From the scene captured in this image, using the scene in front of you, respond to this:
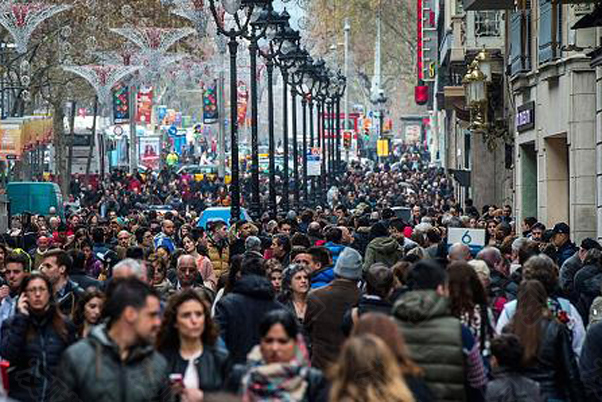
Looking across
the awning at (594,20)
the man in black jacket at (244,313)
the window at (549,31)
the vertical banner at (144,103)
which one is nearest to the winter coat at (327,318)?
the man in black jacket at (244,313)

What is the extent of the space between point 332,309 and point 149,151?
8159cm

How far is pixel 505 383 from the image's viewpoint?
10227mm

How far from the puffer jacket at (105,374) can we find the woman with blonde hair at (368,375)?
1.35m

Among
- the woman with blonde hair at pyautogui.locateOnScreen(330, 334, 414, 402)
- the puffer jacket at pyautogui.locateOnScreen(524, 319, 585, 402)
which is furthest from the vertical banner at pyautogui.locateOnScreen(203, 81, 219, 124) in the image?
the woman with blonde hair at pyautogui.locateOnScreen(330, 334, 414, 402)

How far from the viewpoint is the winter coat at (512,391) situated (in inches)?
400

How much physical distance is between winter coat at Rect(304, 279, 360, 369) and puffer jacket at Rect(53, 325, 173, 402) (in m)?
4.11

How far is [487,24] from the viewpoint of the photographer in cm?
4656

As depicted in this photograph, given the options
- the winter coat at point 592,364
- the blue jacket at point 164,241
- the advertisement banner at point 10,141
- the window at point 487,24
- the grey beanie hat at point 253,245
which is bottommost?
the winter coat at point 592,364

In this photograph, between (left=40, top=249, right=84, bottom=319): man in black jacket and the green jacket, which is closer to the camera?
the green jacket

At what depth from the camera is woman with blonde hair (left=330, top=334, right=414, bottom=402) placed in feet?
26.2

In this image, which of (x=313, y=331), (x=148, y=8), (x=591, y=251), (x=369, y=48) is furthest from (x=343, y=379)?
(x=369, y=48)

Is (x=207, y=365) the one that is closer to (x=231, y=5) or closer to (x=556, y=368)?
(x=556, y=368)

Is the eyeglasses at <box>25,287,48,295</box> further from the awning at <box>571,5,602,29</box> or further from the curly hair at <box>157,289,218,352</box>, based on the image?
the awning at <box>571,5,602,29</box>

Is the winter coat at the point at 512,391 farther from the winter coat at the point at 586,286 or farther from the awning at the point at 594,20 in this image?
the awning at the point at 594,20
